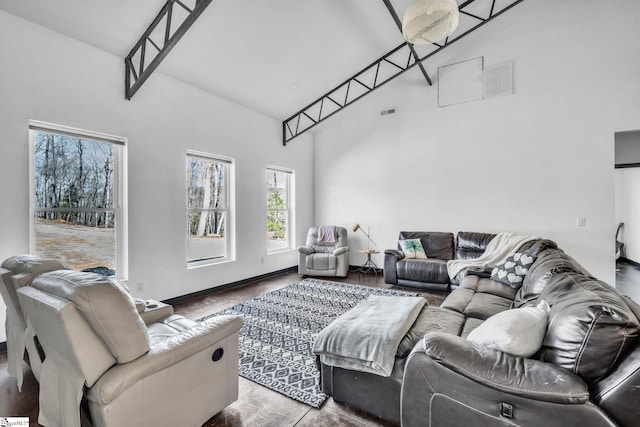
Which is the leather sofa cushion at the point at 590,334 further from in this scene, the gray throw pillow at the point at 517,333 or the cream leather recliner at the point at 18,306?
the cream leather recliner at the point at 18,306

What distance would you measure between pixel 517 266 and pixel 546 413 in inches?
94.0

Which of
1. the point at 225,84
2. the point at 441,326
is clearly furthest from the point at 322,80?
the point at 441,326

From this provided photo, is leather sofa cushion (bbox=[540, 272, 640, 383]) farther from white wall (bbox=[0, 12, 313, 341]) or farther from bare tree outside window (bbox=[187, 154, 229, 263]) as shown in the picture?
bare tree outside window (bbox=[187, 154, 229, 263])

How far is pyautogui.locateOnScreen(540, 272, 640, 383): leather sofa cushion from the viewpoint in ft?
3.52

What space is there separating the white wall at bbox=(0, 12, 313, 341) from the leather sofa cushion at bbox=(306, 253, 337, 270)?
2.32 ft

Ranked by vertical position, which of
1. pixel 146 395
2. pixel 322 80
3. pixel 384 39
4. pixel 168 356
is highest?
pixel 384 39

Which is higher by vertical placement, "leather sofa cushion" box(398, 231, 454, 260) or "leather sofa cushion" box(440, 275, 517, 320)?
"leather sofa cushion" box(398, 231, 454, 260)

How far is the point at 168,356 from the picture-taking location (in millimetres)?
1478

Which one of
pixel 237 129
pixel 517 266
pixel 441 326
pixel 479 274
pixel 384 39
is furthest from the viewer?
pixel 237 129

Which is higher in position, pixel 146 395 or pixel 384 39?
pixel 384 39

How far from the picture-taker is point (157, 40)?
335cm

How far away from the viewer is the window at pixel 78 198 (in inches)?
118

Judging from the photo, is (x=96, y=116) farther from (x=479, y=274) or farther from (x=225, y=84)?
(x=479, y=274)

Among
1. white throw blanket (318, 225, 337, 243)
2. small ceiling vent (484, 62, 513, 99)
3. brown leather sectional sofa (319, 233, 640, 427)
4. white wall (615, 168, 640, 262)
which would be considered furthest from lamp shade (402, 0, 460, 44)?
white wall (615, 168, 640, 262)
